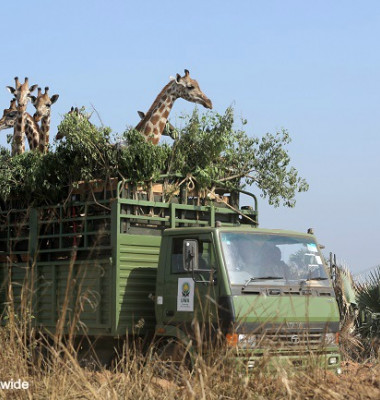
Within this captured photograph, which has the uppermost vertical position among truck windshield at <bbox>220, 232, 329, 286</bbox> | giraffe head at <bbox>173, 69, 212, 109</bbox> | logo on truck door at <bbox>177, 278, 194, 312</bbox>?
giraffe head at <bbox>173, 69, 212, 109</bbox>

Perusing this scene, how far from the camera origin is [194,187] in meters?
11.6

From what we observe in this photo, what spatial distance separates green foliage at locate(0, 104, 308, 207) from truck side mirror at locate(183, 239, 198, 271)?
1.89 m

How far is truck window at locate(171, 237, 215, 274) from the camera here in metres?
9.64

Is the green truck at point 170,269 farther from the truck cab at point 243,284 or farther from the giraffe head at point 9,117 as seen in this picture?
the giraffe head at point 9,117

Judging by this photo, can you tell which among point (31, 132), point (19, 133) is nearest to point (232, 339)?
point (19, 133)

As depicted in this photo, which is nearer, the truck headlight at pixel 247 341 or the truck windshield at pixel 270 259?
the truck headlight at pixel 247 341

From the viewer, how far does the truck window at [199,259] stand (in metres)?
9.64

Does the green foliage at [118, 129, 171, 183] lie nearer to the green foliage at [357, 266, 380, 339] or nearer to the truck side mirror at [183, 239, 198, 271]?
the truck side mirror at [183, 239, 198, 271]

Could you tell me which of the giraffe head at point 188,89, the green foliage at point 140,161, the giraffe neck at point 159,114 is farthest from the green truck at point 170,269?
the giraffe head at point 188,89

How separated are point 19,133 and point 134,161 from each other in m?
6.52

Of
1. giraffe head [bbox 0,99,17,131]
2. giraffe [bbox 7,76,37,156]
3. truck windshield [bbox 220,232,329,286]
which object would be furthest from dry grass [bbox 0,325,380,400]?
giraffe head [bbox 0,99,17,131]

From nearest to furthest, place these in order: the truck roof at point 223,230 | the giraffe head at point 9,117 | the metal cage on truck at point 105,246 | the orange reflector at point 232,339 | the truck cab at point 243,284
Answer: the orange reflector at point 232,339
the truck cab at point 243,284
the truck roof at point 223,230
the metal cage on truck at point 105,246
the giraffe head at point 9,117

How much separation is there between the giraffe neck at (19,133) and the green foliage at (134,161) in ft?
12.6

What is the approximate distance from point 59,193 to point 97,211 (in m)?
1.01
